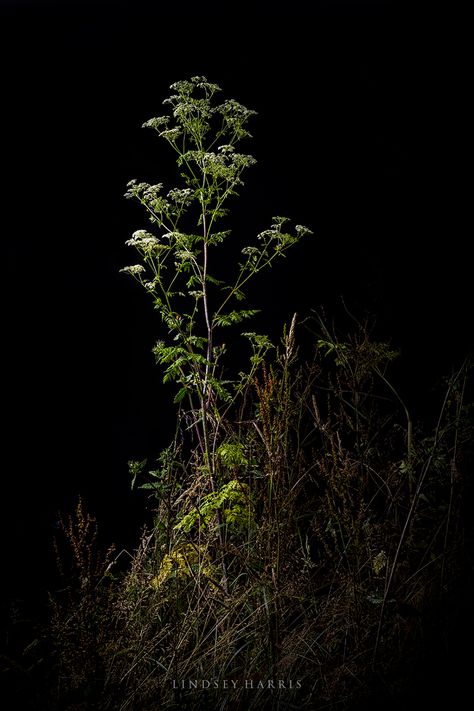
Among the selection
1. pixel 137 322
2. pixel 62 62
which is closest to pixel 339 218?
pixel 137 322

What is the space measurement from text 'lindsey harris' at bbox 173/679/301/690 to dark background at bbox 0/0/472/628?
3.25 ft

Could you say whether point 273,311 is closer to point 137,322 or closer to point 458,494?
point 137,322

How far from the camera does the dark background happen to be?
9.87 feet

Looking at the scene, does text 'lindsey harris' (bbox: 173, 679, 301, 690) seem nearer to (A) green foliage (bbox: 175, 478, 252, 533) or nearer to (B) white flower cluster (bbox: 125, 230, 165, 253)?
(A) green foliage (bbox: 175, 478, 252, 533)

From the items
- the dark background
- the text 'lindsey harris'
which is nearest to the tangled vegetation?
the text 'lindsey harris'

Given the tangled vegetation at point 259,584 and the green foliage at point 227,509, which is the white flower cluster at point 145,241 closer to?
the tangled vegetation at point 259,584

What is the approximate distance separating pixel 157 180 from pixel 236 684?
7.15 ft

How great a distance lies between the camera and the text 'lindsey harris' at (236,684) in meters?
1.95

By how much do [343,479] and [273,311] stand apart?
1.44 meters

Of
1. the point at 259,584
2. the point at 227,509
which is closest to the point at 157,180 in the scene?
the point at 227,509

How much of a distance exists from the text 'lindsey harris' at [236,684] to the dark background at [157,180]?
0.99m

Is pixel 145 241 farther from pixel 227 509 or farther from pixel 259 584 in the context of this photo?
pixel 259 584

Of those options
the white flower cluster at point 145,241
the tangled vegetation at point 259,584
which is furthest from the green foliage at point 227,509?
the white flower cluster at point 145,241

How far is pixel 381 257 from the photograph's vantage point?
11.4ft
